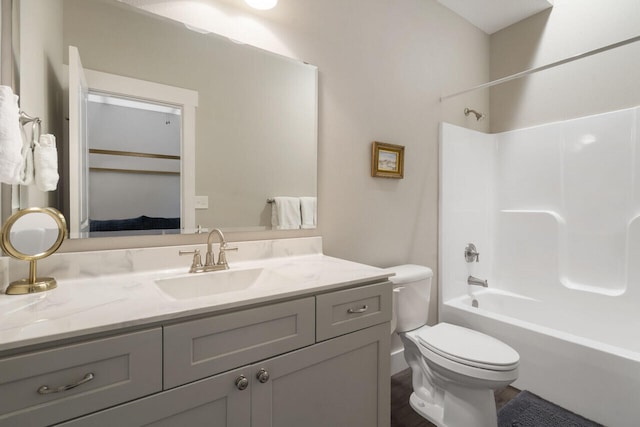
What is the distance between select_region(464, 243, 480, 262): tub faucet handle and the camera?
2.41 m

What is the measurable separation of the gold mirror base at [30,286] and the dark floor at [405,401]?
1679 millimetres

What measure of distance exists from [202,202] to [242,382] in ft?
2.59

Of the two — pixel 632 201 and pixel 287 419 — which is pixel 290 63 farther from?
pixel 632 201

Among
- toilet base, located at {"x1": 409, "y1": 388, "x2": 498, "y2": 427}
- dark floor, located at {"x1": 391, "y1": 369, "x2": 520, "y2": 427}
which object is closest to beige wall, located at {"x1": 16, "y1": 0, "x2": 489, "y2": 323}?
dark floor, located at {"x1": 391, "y1": 369, "x2": 520, "y2": 427}

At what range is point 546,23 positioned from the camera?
7.77 ft

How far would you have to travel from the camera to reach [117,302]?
842mm

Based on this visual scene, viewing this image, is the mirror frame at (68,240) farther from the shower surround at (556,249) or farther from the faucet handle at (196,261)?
the shower surround at (556,249)

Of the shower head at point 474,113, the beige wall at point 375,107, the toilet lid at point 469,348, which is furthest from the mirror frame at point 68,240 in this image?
the shower head at point 474,113

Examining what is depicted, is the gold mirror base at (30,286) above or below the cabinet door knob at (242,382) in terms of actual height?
above

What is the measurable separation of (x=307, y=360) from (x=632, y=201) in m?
2.32

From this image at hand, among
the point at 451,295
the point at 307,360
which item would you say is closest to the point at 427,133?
the point at 451,295

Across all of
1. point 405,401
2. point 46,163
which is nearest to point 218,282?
point 46,163

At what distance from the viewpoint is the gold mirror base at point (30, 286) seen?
892 mm

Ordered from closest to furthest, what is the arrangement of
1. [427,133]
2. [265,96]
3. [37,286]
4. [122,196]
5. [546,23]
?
[37,286] → [122,196] → [265,96] → [427,133] → [546,23]
